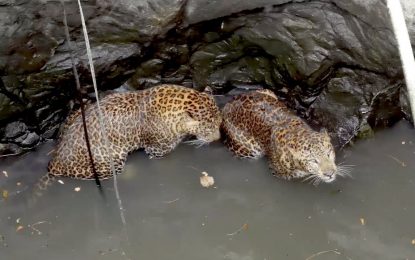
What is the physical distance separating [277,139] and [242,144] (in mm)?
→ 510

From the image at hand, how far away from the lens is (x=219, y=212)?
7.12 m

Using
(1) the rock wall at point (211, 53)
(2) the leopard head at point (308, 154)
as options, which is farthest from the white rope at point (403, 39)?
(2) the leopard head at point (308, 154)

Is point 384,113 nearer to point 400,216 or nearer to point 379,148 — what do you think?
point 379,148

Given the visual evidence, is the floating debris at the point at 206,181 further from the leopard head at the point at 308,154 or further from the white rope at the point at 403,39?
the white rope at the point at 403,39

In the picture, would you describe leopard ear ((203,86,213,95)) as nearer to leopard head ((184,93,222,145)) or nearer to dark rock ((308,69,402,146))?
leopard head ((184,93,222,145))

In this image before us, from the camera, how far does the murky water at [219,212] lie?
22.3 ft

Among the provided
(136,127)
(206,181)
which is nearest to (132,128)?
(136,127)

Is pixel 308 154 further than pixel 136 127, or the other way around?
pixel 136 127

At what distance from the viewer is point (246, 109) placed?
7.55 m

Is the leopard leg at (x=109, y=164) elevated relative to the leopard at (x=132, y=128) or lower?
lower

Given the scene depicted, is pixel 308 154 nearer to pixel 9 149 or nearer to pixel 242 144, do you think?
pixel 242 144

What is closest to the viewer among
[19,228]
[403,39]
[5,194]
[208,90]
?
[403,39]

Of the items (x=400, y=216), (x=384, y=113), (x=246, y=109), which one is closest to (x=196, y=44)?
(x=246, y=109)

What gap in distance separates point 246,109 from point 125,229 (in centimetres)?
199
